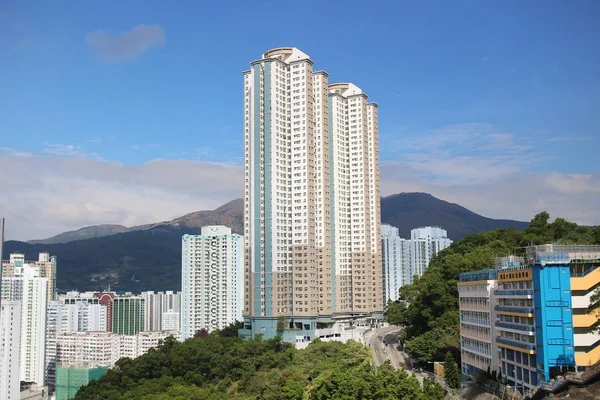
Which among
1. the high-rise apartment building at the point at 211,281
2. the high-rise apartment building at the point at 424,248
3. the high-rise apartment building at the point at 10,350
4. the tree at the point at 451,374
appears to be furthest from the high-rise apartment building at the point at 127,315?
the tree at the point at 451,374

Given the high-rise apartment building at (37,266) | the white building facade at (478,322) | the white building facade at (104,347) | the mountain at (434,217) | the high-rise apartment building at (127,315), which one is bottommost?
the white building facade at (104,347)

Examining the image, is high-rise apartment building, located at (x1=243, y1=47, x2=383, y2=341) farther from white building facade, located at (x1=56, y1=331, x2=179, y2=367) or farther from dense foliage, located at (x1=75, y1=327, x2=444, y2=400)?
white building facade, located at (x1=56, y1=331, x2=179, y2=367)

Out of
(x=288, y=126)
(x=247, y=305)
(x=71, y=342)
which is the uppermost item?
(x=288, y=126)

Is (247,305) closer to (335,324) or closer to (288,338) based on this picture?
(288,338)

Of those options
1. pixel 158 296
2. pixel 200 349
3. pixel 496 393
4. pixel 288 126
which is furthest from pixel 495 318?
pixel 158 296

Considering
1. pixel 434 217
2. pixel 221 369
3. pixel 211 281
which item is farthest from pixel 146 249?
pixel 221 369

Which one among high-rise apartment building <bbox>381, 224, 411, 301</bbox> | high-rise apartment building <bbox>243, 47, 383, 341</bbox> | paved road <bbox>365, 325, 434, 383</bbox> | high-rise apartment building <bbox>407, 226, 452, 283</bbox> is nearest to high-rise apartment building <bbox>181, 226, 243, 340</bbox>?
high-rise apartment building <bbox>381, 224, 411, 301</bbox>

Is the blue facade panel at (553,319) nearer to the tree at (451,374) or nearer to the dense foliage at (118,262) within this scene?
the tree at (451,374)
